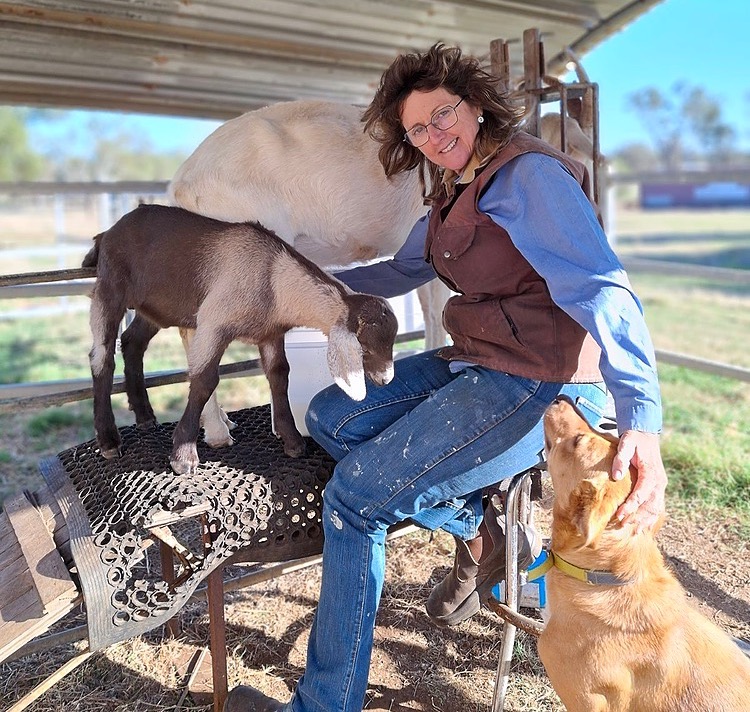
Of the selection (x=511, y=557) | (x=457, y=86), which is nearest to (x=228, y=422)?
(x=511, y=557)

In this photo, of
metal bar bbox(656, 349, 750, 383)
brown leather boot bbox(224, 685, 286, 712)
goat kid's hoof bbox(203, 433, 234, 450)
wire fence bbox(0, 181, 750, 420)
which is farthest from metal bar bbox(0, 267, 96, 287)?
metal bar bbox(656, 349, 750, 383)

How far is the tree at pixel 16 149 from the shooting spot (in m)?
38.2

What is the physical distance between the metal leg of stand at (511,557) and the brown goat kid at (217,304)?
1.83ft

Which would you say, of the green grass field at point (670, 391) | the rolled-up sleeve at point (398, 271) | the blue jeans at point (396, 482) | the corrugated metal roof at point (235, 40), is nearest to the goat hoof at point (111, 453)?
the blue jeans at point (396, 482)

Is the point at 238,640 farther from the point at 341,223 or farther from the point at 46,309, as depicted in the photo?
the point at 46,309

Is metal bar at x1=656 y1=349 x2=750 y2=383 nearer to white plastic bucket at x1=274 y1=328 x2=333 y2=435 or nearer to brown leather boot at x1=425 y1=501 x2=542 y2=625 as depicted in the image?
brown leather boot at x1=425 y1=501 x2=542 y2=625

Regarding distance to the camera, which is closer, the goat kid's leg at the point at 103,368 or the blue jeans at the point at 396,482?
the blue jeans at the point at 396,482

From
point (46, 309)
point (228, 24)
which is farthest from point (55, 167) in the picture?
point (228, 24)

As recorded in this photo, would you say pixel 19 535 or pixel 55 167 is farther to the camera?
pixel 55 167

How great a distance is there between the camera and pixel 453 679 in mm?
2857

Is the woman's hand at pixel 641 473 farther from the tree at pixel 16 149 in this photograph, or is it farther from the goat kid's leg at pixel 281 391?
the tree at pixel 16 149

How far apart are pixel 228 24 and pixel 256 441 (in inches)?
92.5

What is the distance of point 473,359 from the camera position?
2.38m

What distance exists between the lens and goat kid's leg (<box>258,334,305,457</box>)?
2674mm
